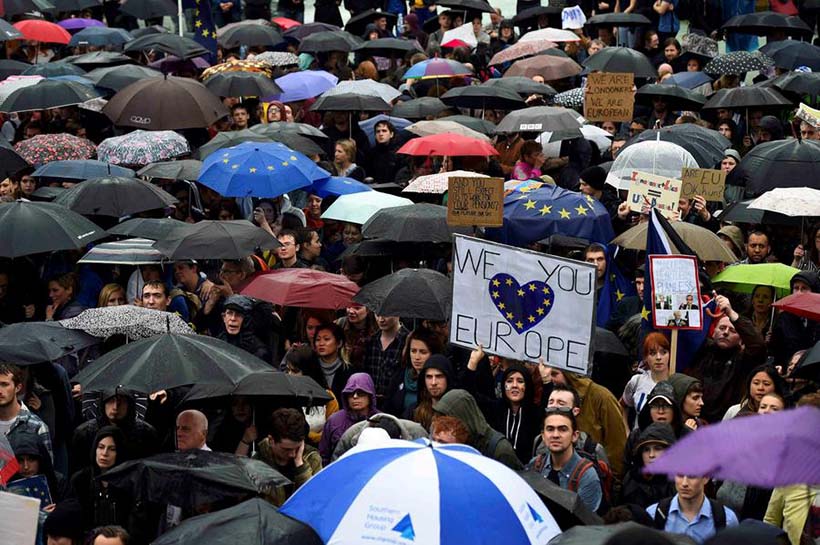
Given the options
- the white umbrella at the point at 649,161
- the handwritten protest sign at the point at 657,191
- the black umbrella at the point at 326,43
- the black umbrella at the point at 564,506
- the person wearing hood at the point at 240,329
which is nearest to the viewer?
the black umbrella at the point at 564,506

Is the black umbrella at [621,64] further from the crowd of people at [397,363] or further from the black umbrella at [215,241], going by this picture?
the black umbrella at [215,241]

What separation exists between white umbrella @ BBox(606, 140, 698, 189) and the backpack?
601cm

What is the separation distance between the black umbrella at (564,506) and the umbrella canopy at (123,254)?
497 centimetres

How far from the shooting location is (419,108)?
18.2 metres

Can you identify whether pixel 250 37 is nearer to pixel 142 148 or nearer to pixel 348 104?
pixel 348 104

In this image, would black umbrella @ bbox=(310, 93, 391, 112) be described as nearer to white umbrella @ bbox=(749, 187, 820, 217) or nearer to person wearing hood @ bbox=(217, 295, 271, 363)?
white umbrella @ bbox=(749, 187, 820, 217)

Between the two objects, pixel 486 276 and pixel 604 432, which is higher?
pixel 486 276

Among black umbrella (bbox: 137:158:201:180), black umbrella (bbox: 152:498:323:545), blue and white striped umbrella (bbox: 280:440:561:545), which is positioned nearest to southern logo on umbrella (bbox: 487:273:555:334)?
blue and white striped umbrella (bbox: 280:440:561:545)

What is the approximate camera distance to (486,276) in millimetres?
10367

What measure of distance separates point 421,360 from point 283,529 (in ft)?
12.1

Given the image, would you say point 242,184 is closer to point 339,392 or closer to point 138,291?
point 138,291

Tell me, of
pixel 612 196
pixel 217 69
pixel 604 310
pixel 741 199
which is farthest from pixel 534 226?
pixel 217 69

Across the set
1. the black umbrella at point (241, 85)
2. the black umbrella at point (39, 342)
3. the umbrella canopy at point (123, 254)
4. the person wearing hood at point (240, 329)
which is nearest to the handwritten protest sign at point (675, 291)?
the person wearing hood at point (240, 329)

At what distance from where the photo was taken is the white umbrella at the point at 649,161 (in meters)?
14.1
